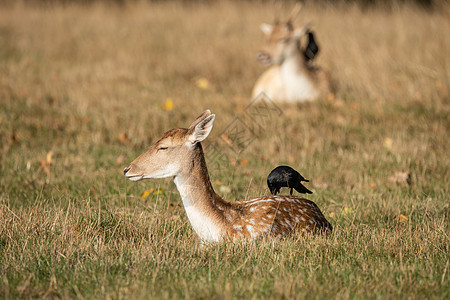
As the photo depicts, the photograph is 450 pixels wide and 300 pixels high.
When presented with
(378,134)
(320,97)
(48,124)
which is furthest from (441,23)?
(48,124)

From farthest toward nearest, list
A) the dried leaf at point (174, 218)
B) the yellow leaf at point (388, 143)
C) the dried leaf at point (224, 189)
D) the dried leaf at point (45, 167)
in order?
the yellow leaf at point (388, 143), the dried leaf at point (45, 167), the dried leaf at point (224, 189), the dried leaf at point (174, 218)

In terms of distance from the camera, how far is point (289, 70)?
1116 centimetres

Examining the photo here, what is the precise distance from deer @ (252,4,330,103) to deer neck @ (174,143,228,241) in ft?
21.0

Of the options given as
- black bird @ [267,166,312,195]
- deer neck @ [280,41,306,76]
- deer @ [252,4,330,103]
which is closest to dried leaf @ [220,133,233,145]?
black bird @ [267,166,312,195]

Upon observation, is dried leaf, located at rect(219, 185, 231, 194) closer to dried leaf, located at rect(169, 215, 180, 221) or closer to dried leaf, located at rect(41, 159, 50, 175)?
dried leaf, located at rect(169, 215, 180, 221)

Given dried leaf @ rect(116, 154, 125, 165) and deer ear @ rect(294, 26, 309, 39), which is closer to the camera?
dried leaf @ rect(116, 154, 125, 165)

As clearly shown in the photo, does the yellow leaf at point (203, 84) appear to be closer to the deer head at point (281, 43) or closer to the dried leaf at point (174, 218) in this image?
the deer head at point (281, 43)

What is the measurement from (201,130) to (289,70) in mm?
6771

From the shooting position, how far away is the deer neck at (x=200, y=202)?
4.67 metres

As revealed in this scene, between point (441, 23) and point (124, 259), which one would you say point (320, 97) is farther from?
point (124, 259)

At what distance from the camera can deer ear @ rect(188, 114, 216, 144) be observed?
462cm

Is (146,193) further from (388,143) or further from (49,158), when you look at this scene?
(388,143)

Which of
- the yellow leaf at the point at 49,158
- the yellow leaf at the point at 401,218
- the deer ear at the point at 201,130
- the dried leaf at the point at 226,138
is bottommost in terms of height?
the yellow leaf at the point at 49,158

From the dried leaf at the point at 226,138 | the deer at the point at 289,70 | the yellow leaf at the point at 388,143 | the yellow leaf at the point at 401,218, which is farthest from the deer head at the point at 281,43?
the yellow leaf at the point at 401,218
